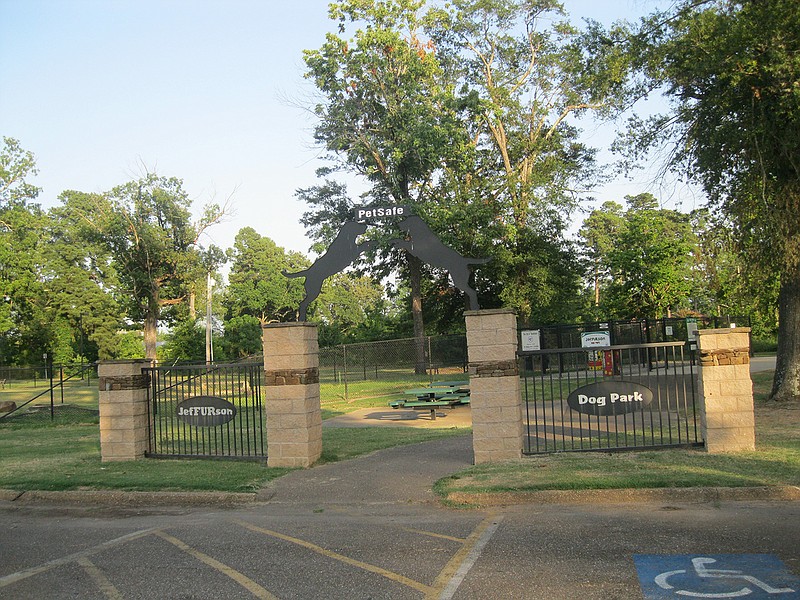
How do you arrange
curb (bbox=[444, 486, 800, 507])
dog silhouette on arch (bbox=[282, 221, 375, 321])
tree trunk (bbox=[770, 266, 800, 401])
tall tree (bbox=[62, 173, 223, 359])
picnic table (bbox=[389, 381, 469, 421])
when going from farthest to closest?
tall tree (bbox=[62, 173, 223, 359])
picnic table (bbox=[389, 381, 469, 421])
tree trunk (bbox=[770, 266, 800, 401])
dog silhouette on arch (bbox=[282, 221, 375, 321])
curb (bbox=[444, 486, 800, 507])

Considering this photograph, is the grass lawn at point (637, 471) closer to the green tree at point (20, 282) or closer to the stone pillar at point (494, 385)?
the stone pillar at point (494, 385)

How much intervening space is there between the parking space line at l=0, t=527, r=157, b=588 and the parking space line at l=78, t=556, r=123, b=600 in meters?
0.14

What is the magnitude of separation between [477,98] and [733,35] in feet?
80.4

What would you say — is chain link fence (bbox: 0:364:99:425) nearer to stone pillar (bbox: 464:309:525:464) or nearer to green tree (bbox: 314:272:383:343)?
stone pillar (bbox: 464:309:525:464)

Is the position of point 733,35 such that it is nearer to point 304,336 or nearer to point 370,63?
point 304,336

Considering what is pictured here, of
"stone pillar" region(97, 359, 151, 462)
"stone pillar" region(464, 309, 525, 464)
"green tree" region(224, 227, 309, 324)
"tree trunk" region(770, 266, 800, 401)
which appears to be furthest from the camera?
"green tree" region(224, 227, 309, 324)

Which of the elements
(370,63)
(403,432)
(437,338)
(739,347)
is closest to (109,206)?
(370,63)

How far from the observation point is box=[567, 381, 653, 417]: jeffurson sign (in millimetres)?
10430

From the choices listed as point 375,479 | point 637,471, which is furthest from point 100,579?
point 637,471

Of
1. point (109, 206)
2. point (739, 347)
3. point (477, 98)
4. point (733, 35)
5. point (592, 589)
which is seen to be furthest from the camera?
point (109, 206)

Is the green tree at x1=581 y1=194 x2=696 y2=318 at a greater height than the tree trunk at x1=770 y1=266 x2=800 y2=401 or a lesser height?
greater

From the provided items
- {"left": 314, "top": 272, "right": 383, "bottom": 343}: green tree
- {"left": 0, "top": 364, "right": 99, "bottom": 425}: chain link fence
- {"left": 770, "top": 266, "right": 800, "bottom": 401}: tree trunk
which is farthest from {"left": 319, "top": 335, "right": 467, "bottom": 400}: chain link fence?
{"left": 314, "top": 272, "right": 383, "bottom": 343}: green tree

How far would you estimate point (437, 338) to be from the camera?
88.2 feet

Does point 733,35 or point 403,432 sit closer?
point 733,35
